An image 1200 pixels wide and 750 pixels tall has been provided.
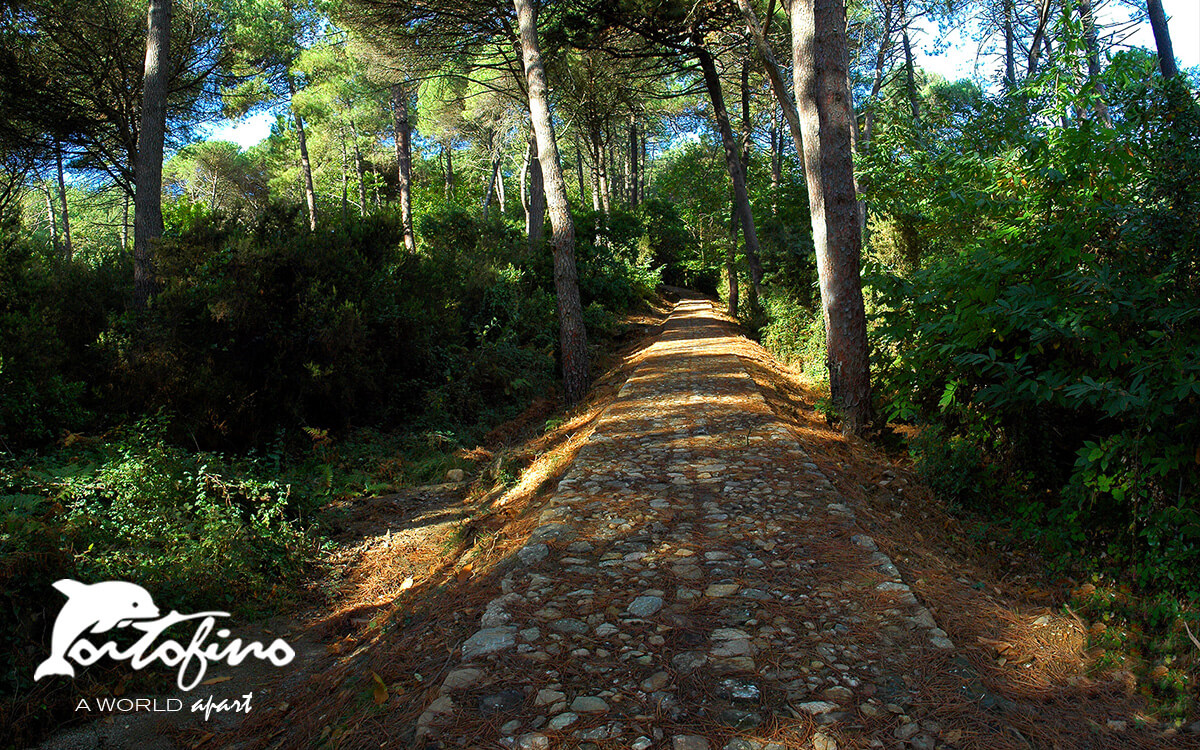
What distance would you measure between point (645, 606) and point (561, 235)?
709 centimetres

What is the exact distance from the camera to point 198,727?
3012 millimetres

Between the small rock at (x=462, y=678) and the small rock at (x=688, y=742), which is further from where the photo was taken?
the small rock at (x=462, y=678)

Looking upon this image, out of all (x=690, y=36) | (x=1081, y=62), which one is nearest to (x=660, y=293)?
(x=690, y=36)

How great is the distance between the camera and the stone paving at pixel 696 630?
7.24ft

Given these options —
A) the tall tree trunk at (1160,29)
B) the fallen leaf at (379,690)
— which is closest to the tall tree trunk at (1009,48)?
the tall tree trunk at (1160,29)

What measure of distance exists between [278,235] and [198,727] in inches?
256

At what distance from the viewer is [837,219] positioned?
249 inches

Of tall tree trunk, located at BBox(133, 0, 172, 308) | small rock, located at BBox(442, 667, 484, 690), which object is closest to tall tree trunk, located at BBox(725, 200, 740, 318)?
tall tree trunk, located at BBox(133, 0, 172, 308)

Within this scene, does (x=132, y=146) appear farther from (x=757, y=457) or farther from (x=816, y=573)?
(x=816, y=573)

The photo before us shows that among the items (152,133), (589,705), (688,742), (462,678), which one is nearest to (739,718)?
(688,742)

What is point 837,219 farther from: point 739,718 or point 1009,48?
point 1009,48

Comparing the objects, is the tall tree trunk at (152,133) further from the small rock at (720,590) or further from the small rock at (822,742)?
the small rock at (822,742)

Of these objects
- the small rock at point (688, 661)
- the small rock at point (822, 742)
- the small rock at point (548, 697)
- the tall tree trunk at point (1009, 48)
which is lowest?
the small rock at point (822, 742)

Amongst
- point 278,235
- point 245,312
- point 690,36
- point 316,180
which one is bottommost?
point 245,312
